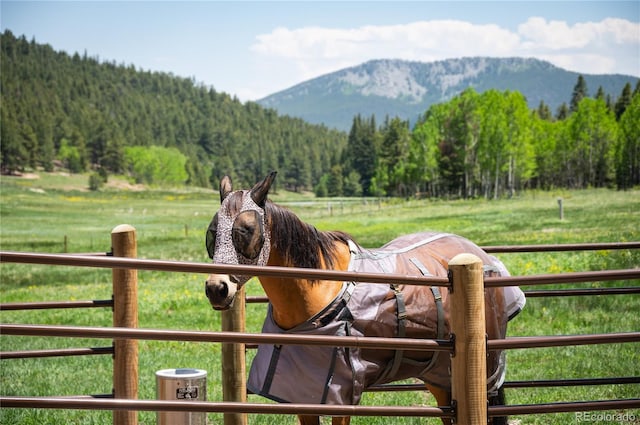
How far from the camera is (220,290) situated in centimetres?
397

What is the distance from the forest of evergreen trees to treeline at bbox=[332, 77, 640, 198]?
15 centimetres

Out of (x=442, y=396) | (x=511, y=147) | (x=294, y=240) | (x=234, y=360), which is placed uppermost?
(x=511, y=147)

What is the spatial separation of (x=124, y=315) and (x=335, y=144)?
19461cm

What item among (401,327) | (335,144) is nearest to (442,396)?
(401,327)

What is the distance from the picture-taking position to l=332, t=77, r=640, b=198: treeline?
223 feet

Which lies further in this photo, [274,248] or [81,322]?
[81,322]

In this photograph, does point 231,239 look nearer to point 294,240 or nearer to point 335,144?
point 294,240

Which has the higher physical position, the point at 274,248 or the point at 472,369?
the point at 274,248

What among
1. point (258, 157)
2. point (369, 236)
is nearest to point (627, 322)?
point (369, 236)

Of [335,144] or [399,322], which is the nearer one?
[399,322]

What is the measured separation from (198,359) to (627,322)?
7.33 meters

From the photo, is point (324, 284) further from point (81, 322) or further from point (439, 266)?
point (81, 322)

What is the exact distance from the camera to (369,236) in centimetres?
3722

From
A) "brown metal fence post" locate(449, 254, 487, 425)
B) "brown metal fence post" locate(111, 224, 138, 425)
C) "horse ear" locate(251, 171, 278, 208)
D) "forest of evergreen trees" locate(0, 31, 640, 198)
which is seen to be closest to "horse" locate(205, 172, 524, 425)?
"horse ear" locate(251, 171, 278, 208)
